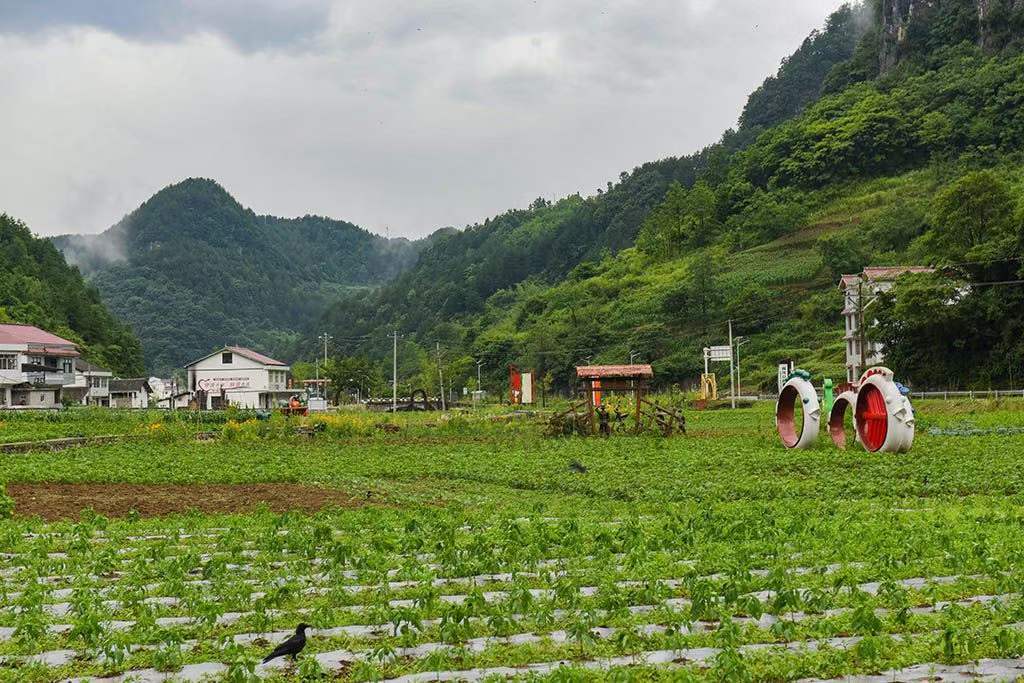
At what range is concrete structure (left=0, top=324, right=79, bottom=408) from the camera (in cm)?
7250

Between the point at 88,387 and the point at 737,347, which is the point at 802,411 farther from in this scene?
the point at 88,387

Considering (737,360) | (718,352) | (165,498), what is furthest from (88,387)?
(165,498)

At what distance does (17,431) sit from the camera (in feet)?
134

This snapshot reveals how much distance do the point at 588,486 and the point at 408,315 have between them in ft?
489

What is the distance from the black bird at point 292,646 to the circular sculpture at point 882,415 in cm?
1988

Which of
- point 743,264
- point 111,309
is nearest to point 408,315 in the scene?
point 111,309

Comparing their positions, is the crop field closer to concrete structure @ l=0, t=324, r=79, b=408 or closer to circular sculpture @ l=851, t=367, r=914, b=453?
circular sculpture @ l=851, t=367, r=914, b=453

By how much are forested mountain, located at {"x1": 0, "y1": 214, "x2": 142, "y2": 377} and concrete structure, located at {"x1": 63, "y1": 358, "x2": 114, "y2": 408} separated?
856 centimetres

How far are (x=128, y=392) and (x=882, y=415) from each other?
3497 inches

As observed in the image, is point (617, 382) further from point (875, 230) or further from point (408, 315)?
point (408, 315)

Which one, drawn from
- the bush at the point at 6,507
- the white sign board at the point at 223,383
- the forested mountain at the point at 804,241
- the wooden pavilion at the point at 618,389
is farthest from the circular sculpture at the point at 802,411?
the white sign board at the point at 223,383

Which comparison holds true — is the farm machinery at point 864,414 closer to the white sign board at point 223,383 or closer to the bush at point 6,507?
the bush at point 6,507

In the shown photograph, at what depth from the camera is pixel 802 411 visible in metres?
29.2

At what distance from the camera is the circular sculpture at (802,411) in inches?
1078
